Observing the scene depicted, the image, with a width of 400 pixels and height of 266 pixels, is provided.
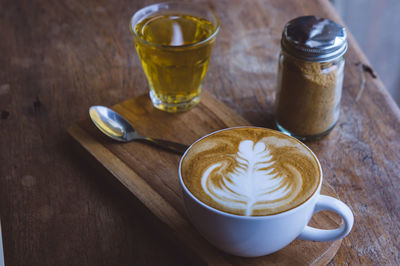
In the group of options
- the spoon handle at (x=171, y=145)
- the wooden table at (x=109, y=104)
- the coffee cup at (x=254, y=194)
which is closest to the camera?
the coffee cup at (x=254, y=194)

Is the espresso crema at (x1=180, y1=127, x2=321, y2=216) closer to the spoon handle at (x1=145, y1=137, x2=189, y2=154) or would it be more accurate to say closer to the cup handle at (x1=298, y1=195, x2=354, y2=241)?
the cup handle at (x1=298, y1=195, x2=354, y2=241)

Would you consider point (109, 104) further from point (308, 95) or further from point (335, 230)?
point (335, 230)

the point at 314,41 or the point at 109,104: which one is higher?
the point at 314,41

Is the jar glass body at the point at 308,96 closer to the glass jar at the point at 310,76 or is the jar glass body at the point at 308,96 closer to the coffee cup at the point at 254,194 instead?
the glass jar at the point at 310,76

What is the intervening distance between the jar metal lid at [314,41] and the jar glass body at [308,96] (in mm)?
14

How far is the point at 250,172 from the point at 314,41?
251 mm

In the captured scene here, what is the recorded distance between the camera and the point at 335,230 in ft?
1.76

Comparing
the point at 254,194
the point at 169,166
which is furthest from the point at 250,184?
the point at 169,166

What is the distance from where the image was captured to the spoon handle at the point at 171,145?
0.73 meters

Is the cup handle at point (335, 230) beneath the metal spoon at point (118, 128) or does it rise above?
above

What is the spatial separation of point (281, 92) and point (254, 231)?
32 cm

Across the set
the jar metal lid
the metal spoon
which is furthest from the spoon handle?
the jar metal lid

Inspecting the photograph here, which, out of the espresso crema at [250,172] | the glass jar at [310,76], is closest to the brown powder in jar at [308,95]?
the glass jar at [310,76]

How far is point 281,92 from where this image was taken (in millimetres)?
747
